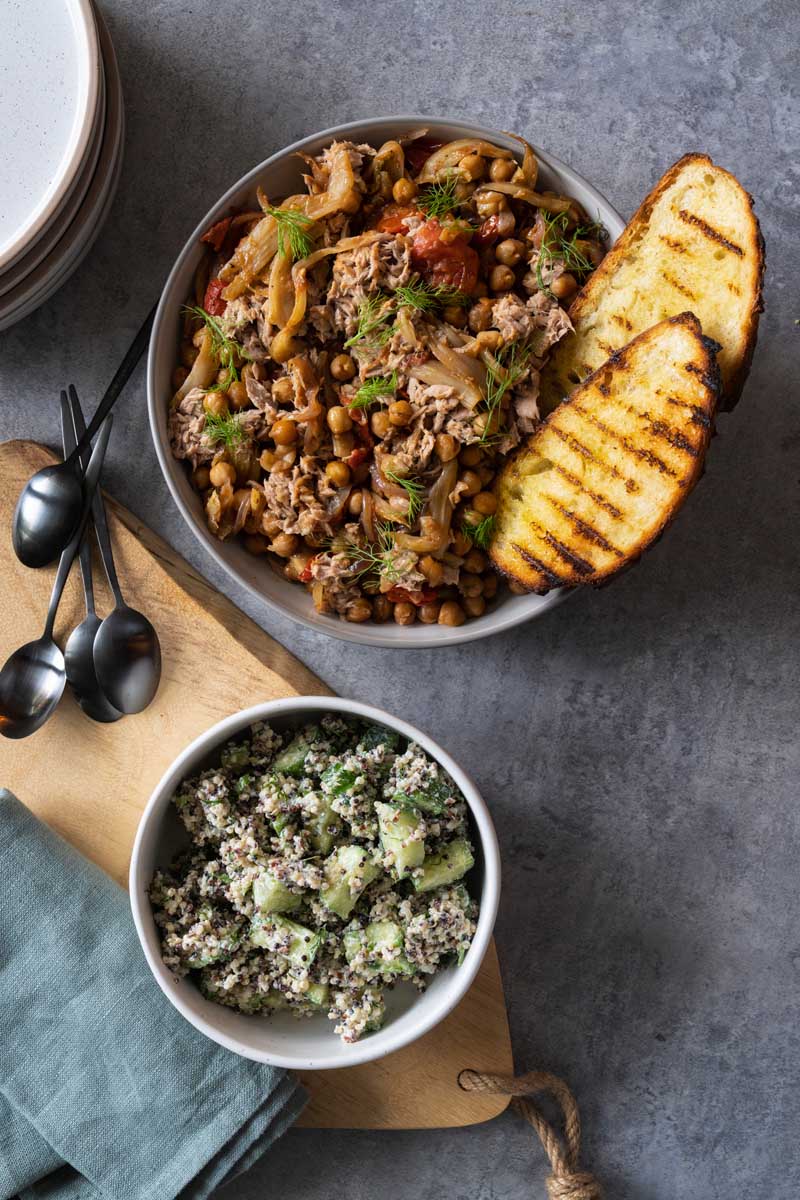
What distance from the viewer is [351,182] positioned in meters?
2.92

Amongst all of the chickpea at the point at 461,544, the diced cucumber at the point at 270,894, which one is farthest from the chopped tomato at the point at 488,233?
the diced cucumber at the point at 270,894

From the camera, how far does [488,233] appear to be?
2.98 m

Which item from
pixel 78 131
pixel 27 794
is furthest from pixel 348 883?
pixel 78 131

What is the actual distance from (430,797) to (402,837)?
15 centimetres

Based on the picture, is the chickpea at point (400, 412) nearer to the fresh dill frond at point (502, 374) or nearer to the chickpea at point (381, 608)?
the fresh dill frond at point (502, 374)

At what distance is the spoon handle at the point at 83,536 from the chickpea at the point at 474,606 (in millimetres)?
1221

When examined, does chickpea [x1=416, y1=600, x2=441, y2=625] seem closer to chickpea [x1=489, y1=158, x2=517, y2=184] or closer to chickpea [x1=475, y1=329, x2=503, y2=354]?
chickpea [x1=475, y1=329, x2=503, y2=354]

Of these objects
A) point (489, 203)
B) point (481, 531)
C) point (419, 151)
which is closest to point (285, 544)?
point (481, 531)

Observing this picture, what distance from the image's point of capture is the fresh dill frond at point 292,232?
291 cm

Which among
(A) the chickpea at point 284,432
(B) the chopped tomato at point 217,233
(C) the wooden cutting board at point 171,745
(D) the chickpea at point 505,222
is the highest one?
(D) the chickpea at point 505,222

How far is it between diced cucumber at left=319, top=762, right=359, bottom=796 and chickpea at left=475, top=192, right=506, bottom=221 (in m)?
1.66

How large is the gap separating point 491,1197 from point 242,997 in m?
1.34

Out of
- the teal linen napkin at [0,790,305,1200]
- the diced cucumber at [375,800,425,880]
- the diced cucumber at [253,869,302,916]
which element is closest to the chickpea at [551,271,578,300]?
the diced cucumber at [375,800,425,880]

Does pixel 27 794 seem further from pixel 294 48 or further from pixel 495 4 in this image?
pixel 495 4
